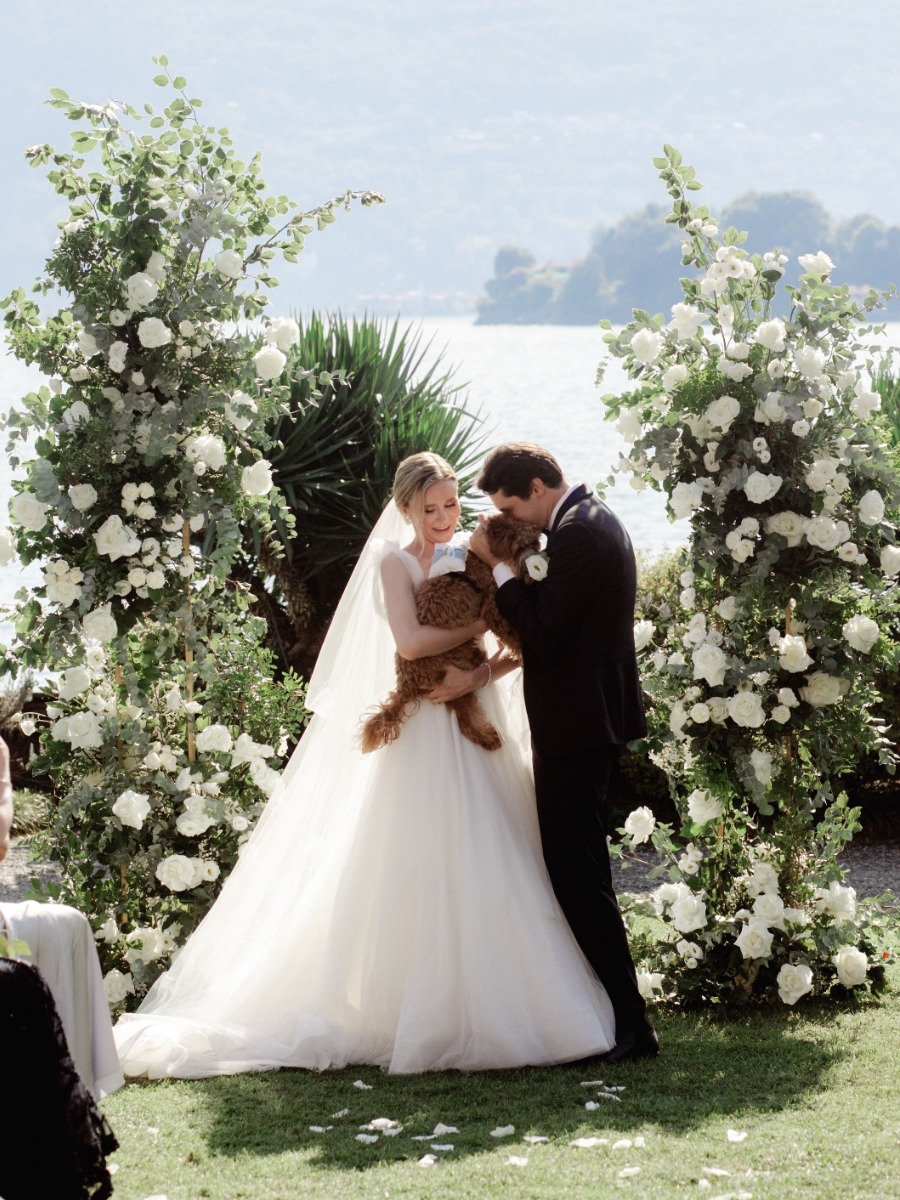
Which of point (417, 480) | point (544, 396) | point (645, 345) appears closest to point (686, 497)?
point (645, 345)

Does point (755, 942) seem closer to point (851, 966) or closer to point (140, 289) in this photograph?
point (851, 966)

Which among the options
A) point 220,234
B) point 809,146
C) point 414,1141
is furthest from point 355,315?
point 809,146

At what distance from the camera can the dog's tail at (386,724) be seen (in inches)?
188

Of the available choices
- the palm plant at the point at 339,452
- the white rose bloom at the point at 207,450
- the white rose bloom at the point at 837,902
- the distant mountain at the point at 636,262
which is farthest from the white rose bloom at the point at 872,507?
the distant mountain at the point at 636,262

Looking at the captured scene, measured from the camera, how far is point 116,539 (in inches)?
195

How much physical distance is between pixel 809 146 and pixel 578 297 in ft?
413

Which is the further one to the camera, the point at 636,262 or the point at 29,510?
the point at 636,262

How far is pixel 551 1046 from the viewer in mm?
4453

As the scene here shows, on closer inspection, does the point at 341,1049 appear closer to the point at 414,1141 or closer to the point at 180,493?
the point at 414,1141

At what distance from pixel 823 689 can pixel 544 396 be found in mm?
25180

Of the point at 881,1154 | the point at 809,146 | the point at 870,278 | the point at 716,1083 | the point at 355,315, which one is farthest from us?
the point at 809,146

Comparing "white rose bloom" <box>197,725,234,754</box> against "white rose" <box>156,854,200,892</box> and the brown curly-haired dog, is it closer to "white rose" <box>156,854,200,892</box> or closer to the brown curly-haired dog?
"white rose" <box>156,854,200,892</box>

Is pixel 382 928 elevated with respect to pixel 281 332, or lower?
lower

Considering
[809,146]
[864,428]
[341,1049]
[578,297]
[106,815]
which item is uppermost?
[809,146]
